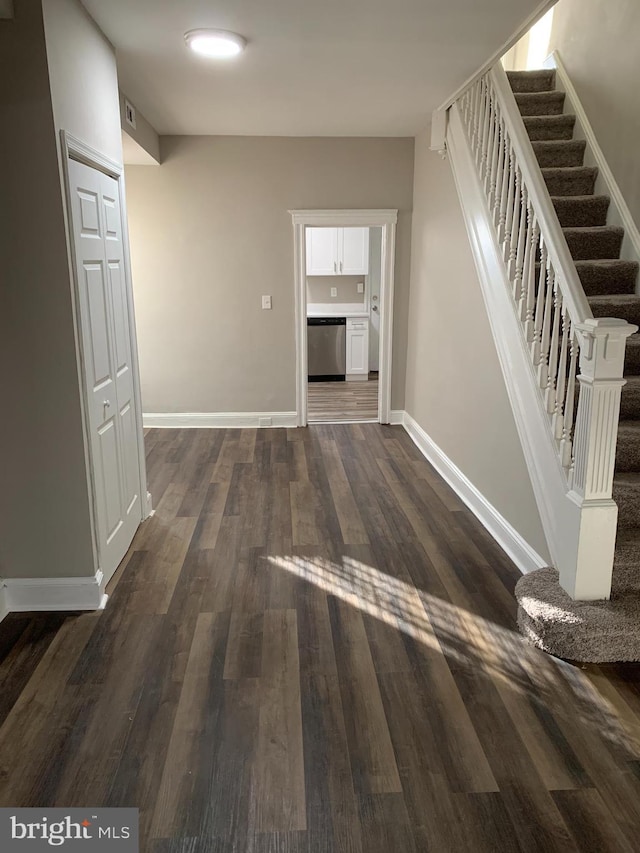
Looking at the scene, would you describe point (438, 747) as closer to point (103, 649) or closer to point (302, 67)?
point (103, 649)

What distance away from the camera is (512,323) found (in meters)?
3.25

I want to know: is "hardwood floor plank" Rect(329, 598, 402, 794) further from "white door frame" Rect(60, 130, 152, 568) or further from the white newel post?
"white door frame" Rect(60, 130, 152, 568)

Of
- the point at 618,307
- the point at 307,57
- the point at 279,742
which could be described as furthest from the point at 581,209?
the point at 279,742

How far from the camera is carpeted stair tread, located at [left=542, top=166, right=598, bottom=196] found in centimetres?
412

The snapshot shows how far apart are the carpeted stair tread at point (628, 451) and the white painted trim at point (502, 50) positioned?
6.33 feet

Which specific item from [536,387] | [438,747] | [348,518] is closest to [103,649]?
[438,747]

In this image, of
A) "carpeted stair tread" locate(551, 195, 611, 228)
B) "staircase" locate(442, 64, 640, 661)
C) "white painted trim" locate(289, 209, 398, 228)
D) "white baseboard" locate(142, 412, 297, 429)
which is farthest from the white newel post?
"white baseboard" locate(142, 412, 297, 429)

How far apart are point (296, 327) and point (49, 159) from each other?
354 cm

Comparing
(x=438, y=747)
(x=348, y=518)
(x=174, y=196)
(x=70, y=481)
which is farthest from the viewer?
(x=174, y=196)

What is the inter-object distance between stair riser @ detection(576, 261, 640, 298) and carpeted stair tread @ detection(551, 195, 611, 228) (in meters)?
0.50

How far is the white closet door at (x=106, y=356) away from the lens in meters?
2.71

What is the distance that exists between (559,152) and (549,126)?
0.30 m

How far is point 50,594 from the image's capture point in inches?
110

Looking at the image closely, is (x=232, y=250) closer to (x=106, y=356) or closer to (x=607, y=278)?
(x=106, y=356)
